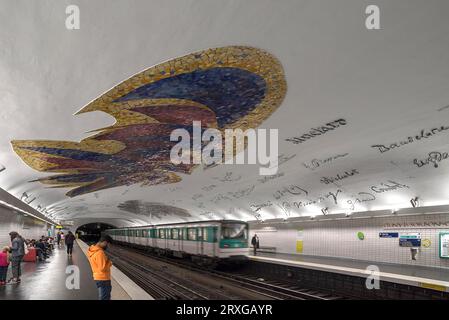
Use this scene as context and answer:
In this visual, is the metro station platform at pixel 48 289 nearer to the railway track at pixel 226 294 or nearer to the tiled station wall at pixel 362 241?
the railway track at pixel 226 294

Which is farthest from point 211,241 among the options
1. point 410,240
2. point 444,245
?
point 444,245

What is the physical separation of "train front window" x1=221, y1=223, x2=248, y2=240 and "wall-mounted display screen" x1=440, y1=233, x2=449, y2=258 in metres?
8.32

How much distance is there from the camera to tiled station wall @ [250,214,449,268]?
11.6m

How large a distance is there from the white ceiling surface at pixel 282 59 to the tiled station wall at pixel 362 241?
1814 mm

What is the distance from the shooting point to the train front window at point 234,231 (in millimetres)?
16391

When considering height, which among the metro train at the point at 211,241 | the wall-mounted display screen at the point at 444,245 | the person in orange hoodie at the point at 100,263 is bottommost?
the metro train at the point at 211,241

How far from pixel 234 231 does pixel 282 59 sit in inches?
459

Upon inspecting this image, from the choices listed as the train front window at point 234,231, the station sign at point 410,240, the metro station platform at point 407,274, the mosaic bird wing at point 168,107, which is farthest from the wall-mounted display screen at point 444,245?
the train front window at point 234,231

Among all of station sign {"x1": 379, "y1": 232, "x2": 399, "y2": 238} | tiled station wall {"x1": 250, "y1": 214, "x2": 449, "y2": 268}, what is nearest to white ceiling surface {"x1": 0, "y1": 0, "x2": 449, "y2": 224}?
tiled station wall {"x1": 250, "y1": 214, "x2": 449, "y2": 268}

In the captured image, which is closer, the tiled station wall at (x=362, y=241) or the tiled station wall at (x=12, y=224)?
the tiled station wall at (x=362, y=241)

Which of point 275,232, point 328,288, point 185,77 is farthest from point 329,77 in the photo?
point 275,232

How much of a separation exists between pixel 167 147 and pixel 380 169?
22.4 ft

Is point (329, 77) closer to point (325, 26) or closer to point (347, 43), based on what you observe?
point (347, 43)

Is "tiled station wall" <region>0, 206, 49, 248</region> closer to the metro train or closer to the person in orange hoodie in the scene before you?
the metro train
